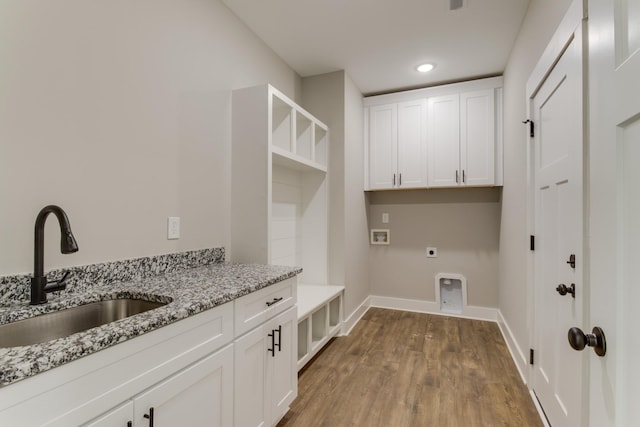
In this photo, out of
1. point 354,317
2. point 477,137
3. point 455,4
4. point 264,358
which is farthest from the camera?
point 354,317

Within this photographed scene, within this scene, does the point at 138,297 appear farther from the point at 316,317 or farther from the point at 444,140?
the point at 444,140

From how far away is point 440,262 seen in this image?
376cm

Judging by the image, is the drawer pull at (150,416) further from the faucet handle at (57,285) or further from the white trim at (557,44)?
the white trim at (557,44)

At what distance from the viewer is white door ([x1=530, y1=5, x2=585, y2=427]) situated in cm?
130

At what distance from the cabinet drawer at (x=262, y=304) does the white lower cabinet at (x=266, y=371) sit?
0.12ft

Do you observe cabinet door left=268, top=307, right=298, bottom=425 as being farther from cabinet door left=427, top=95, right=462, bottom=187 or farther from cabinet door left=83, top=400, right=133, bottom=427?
cabinet door left=427, top=95, right=462, bottom=187

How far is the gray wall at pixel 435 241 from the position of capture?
140 inches

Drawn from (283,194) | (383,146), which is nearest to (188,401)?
(283,194)

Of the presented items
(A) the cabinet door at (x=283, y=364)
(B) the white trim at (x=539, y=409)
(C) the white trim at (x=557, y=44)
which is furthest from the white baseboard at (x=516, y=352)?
(C) the white trim at (x=557, y=44)

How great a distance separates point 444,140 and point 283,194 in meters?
1.91

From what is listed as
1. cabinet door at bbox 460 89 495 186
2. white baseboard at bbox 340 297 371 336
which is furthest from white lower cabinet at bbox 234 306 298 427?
cabinet door at bbox 460 89 495 186

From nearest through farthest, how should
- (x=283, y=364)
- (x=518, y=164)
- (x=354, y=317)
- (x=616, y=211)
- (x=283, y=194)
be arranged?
(x=616, y=211) < (x=283, y=364) < (x=518, y=164) < (x=283, y=194) < (x=354, y=317)

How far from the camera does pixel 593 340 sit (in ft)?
2.53

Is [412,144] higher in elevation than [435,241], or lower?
higher
